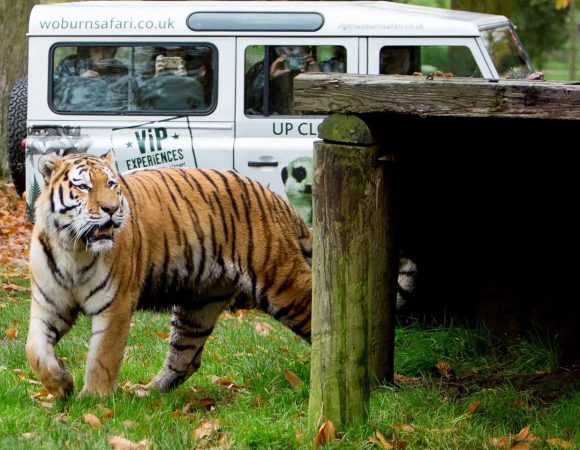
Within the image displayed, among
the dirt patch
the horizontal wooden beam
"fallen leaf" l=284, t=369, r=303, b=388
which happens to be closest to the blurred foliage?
the dirt patch

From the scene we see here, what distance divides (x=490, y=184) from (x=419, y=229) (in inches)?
24.0

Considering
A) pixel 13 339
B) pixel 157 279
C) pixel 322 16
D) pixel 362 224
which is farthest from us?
pixel 322 16

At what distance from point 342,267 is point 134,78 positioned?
6535mm

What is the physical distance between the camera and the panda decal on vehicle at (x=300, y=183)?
421 inches

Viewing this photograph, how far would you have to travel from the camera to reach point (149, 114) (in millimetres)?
10984

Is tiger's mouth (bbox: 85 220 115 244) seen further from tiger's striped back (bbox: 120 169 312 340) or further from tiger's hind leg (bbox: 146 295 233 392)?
tiger's hind leg (bbox: 146 295 233 392)

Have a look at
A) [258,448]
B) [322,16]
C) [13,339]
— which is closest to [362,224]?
[258,448]

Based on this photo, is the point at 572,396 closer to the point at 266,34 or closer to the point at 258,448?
the point at 258,448

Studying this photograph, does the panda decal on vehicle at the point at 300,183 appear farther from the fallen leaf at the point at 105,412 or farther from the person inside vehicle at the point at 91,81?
the fallen leaf at the point at 105,412

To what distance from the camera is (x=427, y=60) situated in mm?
10766

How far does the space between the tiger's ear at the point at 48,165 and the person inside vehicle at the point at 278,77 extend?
512cm

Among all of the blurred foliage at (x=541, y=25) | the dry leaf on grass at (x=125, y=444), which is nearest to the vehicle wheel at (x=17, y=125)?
the dry leaf on grass at (x=125, y=444)

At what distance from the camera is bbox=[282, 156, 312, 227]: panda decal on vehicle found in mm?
10688

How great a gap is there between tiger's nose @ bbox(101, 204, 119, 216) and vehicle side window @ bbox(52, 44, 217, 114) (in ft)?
17.5
